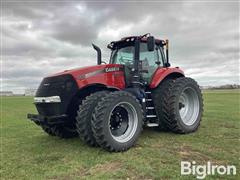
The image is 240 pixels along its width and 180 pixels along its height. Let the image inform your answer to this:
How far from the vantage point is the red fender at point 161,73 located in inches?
298

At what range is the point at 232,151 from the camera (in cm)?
597

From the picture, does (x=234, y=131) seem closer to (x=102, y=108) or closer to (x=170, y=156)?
(x=170, y=156)

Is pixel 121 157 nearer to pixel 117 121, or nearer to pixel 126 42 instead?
pixel 117 121

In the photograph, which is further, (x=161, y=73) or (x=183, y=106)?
(x=183, y=106)

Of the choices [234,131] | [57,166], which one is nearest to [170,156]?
[57,166]

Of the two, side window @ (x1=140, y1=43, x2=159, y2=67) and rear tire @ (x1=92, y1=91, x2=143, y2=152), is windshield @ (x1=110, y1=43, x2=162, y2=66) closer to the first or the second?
side window @ (x1=140, y1=43, x2=159, y2=67)

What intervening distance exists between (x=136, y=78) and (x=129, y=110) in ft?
3.54

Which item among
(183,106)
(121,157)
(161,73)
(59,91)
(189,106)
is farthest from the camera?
(189,106)

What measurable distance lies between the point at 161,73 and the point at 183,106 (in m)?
1.27

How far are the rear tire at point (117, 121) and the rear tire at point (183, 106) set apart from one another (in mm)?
1157

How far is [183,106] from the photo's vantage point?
8.34 m
